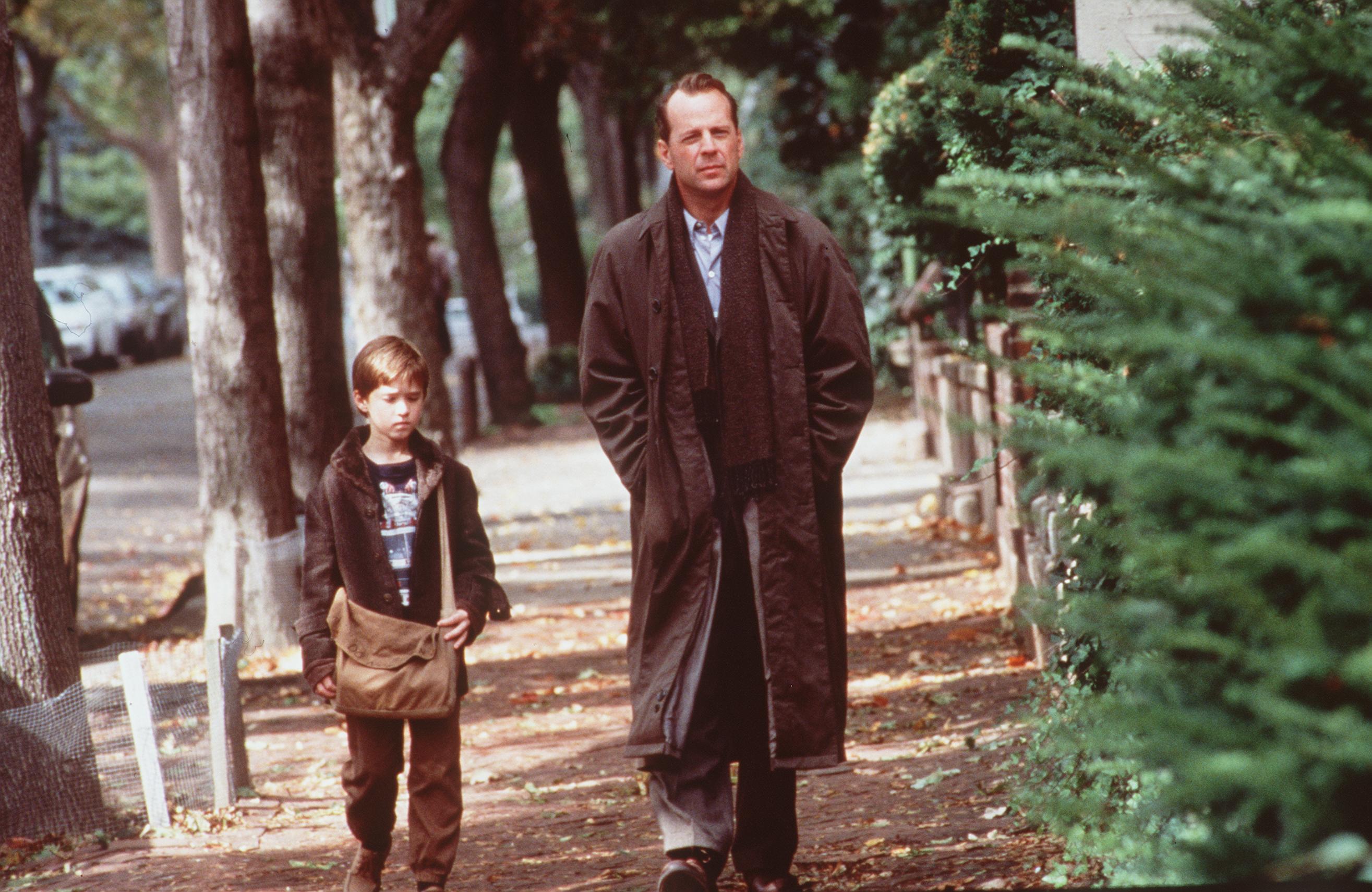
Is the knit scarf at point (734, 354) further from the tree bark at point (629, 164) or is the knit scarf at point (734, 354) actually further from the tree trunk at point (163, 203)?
the tree trunk at point (163, 203)

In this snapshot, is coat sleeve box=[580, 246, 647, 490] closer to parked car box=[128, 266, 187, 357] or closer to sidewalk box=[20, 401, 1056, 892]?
sidewalk box=[20, 401, 1056, 892]

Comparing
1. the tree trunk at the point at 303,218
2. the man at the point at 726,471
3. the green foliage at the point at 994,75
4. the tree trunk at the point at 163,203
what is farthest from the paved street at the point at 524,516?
the tree trunk at the point at 163,203

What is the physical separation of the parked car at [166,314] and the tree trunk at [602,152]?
12.9 meters

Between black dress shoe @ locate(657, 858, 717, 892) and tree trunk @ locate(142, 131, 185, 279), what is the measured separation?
159 feet

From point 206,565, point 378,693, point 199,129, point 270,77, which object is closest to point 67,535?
point 206,565

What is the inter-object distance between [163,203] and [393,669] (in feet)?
170

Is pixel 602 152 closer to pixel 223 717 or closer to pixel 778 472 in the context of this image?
pixel 223 717

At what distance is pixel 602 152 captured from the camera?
27375mm

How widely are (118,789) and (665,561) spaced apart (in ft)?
9.37

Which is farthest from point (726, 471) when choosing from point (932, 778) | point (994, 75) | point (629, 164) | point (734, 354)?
point (629, 164)

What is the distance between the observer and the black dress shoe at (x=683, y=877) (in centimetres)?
419

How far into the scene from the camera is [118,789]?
5.98 meters

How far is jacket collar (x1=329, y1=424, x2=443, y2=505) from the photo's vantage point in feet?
15.2

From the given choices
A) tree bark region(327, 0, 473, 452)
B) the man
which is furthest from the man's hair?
tree bark region(327, 0, 473, 452)
